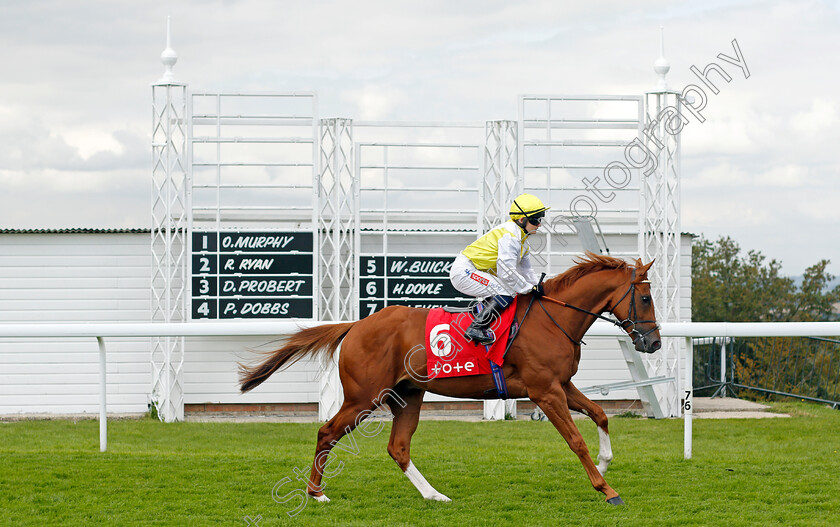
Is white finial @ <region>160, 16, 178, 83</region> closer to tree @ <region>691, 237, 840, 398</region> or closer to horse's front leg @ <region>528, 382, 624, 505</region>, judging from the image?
horse's front leg @ <region>528, 382, 624, 505</region>

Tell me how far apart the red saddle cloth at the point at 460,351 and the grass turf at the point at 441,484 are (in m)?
0.72

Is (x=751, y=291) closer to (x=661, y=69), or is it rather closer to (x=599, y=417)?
(x=661, y=69)

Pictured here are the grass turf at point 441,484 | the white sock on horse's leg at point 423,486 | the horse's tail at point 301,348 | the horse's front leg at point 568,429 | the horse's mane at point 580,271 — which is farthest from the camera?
the horse's tail at point 301,348

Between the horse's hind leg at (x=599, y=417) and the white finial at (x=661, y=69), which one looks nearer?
the horse's hind leg at (x=599, y=417)

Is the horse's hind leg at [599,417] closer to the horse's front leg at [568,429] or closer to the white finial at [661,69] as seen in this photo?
the horse's front leg at [568,429]

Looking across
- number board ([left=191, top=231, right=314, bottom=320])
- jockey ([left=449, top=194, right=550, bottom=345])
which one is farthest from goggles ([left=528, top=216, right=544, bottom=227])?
number board ([left=191, top=231, right=314, bottom=320])

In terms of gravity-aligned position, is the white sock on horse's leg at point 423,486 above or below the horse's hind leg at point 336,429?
below

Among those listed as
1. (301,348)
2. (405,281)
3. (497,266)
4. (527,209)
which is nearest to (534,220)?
(527,209)

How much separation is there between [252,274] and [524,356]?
18.7 ft

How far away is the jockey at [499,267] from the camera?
17.2ft

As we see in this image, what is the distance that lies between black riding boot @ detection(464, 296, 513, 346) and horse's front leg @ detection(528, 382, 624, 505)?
413mm

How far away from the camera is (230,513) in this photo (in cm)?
481

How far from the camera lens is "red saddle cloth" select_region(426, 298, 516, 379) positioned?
207 inches

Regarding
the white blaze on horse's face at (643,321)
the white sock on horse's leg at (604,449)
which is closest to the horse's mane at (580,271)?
the white blaze on horse's face at (643,321)
